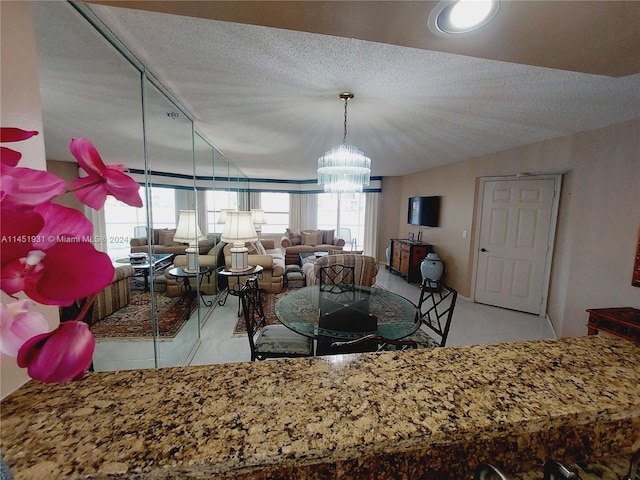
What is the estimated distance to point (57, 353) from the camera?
336mm

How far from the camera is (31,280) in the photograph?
32 centimetres

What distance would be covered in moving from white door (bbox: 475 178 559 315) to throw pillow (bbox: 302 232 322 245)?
12.8 ft

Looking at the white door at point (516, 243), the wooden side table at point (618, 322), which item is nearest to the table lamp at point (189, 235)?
the wooden side table at point (618, 322)

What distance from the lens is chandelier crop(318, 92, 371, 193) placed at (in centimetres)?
277

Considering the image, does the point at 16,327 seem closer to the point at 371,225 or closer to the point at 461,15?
the point at 461,15

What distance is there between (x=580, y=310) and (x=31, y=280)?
399cm

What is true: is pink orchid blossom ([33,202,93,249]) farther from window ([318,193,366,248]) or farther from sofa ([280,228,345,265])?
window ([318,193,366,248])

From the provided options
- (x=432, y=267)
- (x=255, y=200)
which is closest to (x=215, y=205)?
(x=255, y=200)

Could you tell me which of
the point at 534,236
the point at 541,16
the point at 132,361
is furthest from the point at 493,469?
the point at 534,236

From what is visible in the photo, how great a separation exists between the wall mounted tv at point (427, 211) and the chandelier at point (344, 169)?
2.75 metres

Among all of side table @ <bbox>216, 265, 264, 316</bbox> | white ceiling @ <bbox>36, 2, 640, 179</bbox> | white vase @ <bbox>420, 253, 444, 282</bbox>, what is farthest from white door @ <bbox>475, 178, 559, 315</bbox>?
side table @ <bbox>216, 265, 264, 316</bbox>

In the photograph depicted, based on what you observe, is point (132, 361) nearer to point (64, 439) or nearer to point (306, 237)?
point (64, 439)

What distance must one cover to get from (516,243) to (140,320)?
15.0 feet

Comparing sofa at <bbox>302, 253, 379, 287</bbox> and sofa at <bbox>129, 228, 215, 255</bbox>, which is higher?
sofa at <bbox>129, 228, 215, 255</bbox>
